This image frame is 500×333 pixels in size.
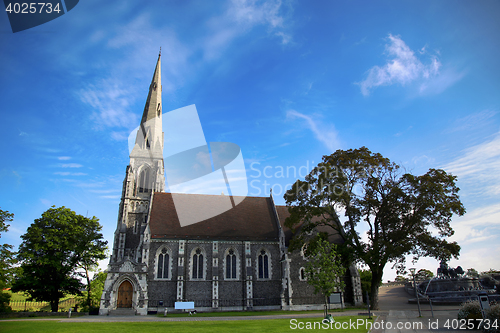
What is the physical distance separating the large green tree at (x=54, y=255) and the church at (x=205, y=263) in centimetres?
358

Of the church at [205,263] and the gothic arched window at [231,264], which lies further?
the gothic arched window at [231,264]

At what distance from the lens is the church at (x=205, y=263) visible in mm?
28469

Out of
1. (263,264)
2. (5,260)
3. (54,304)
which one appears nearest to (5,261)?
(5,260)

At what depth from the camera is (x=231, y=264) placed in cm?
3269

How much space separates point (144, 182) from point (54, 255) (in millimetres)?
13425

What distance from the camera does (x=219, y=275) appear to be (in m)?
31.8

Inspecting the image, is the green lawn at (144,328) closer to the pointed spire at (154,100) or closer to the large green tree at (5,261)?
the large green tree at (5,261)

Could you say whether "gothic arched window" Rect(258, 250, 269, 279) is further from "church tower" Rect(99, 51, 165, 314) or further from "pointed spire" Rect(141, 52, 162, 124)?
"pointed spire" Rect(141, 52, 162, 124)

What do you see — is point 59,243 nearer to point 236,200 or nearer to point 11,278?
point 11,278

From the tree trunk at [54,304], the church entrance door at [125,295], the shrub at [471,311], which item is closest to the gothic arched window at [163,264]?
the church entrance door at [125,295]

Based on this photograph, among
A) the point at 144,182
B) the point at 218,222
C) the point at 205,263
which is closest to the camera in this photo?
the point at 205,263

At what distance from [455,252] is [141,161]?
36.6 metres

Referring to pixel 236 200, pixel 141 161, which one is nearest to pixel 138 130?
pixel 141 161

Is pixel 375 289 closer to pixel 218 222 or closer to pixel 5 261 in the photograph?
pixel 218 222
